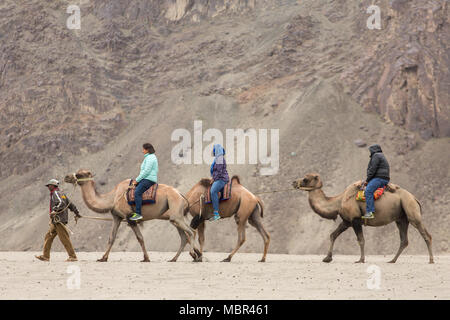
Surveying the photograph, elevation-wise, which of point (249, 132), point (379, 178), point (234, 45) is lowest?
point (379, 178)

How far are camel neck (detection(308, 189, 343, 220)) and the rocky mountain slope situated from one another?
28.4ft

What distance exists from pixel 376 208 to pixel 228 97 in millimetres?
24691

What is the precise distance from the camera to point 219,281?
11711mm

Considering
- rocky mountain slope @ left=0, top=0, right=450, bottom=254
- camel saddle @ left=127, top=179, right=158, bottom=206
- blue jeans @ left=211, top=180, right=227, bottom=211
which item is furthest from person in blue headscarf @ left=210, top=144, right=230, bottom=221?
rocky mountain slope @ left=0, top=0, right=450, bottom=254

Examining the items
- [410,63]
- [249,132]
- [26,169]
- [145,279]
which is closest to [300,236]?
[249,132]

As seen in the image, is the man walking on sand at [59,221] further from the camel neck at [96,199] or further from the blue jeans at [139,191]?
the blue jeans at [139,191]

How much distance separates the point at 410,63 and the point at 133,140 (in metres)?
16.5

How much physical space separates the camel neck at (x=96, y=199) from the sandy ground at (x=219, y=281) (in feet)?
6.81

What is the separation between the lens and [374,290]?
34.2 feet

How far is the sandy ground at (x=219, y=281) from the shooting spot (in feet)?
32.6

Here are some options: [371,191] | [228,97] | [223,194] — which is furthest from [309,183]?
[228,97]

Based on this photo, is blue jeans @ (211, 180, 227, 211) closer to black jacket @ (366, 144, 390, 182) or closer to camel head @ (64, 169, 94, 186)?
camel head @ (64, 169, 94, 186)

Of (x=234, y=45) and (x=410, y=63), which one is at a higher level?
(x=234, y=45)

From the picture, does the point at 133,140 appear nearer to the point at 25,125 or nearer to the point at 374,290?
the point at 25,125
